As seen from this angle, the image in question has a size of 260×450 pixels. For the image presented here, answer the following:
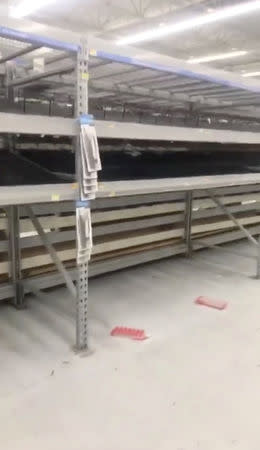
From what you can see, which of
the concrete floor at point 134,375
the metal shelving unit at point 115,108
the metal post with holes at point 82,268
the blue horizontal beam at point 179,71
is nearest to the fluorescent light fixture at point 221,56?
the metal shelving unit at point 115,108

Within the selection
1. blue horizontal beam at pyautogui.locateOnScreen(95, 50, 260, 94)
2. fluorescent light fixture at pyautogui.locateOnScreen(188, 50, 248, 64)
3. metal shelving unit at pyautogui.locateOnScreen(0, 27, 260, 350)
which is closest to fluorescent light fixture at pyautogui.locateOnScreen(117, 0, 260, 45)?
metal shelving unit at pyautogui.locateOnScreen(0, 27, 260, 350)

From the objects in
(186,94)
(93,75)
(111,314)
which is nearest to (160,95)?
(186,94)

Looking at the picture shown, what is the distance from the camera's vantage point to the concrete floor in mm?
1288

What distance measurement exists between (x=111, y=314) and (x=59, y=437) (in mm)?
1007

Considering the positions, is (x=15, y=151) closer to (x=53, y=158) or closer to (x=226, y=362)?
(x=53, y=158)

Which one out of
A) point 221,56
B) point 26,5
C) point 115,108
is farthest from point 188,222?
point 221,56

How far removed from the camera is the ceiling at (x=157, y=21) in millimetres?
5946

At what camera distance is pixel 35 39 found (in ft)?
4.62

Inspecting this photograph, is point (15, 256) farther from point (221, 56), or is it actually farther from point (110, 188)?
point (221, 56)

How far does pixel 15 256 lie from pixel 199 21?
4622 millimetres

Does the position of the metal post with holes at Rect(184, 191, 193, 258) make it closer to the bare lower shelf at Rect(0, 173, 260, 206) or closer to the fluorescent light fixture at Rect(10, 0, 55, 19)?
the bare lower shelf at Rect(0, 173, 260, 206)

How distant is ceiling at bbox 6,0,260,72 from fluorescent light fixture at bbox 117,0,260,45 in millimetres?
109

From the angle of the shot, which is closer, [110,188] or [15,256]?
[110,188]

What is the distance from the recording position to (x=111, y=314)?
2246mm
